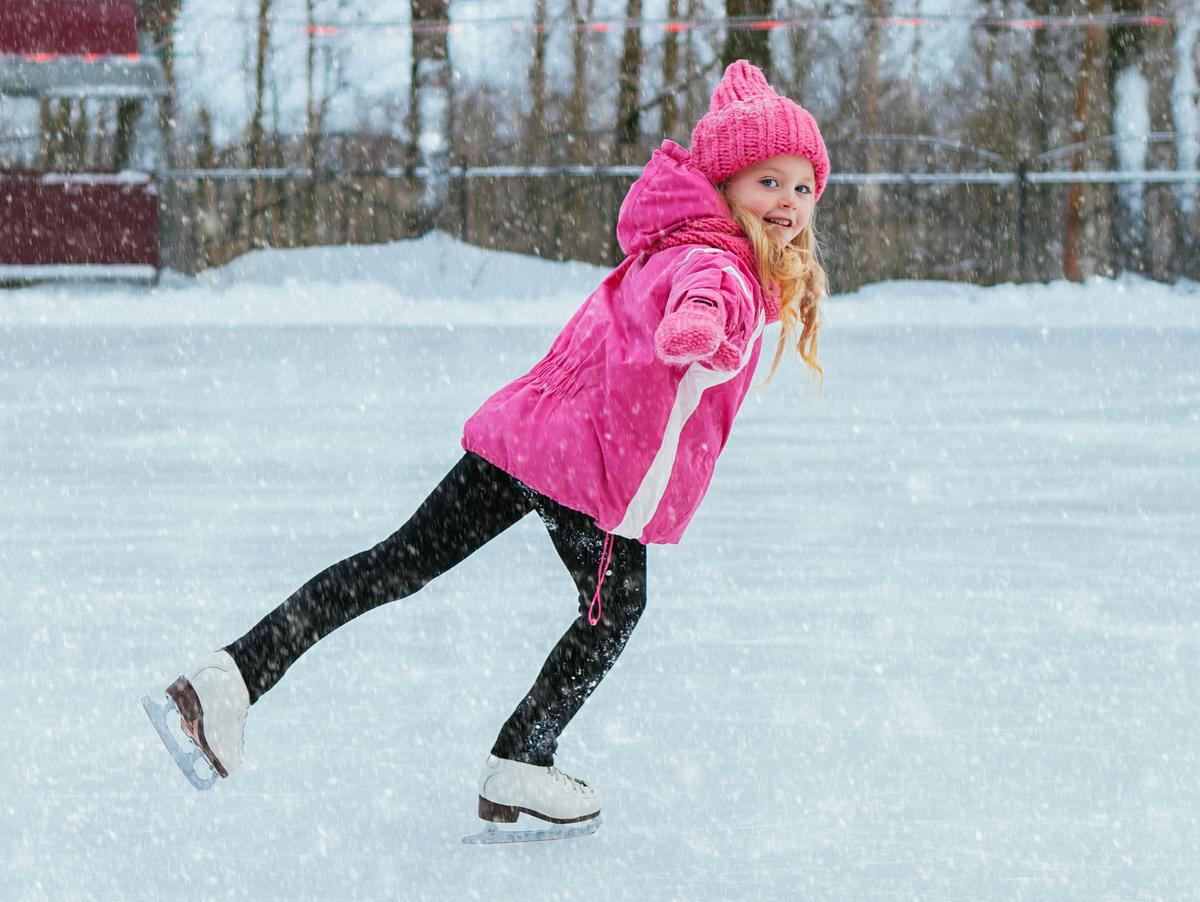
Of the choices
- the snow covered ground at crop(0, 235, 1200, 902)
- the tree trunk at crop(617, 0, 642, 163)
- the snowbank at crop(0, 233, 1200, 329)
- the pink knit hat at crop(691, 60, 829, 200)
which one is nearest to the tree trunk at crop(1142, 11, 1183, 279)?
the snowbank at crop(0, 233, 1200, 329)

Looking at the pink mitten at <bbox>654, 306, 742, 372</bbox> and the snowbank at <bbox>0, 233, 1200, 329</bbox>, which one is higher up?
the pink mitten at <bbox>654, 306, 742, 372</bbox>

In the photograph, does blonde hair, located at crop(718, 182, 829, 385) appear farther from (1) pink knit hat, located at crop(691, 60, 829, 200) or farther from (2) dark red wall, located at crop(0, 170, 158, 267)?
(2) dark red wall, located at crop(0, 170, 158, 267)

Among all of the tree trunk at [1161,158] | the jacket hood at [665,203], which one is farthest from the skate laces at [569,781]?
the tree trunk at [1161,158]

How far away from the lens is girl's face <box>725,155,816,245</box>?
8.66 feet

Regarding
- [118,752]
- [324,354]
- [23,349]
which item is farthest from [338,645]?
[23,349]

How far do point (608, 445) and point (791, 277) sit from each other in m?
0.35

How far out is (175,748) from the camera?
2625 millimetres

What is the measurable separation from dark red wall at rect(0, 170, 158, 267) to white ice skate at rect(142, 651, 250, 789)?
13.6 m

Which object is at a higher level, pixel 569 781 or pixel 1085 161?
pixel 1085 161

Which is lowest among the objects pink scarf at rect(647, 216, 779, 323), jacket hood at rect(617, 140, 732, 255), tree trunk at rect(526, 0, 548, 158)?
pink scarf at rect(647, 216, 779, 323)

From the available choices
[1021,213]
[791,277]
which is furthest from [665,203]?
[1021,213]

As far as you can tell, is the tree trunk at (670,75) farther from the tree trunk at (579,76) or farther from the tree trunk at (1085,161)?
the tree trunk at (1085,161)

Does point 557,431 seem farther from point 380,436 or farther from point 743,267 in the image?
point 380,436

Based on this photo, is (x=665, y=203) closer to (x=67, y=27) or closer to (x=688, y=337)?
(x=688, y=337)
